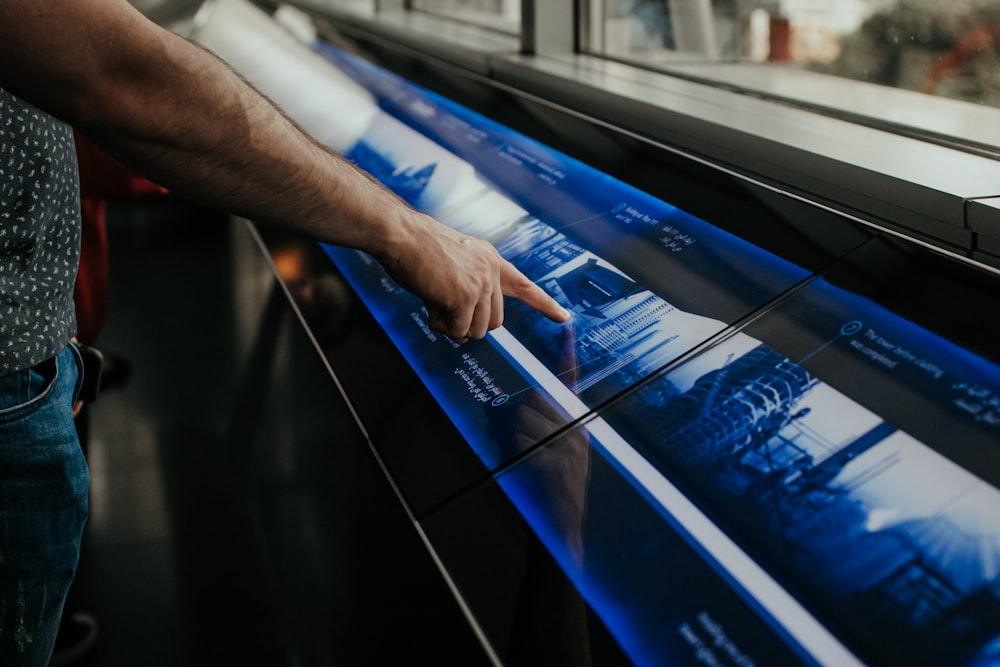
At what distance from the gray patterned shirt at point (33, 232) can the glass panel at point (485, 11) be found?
166 centimetres

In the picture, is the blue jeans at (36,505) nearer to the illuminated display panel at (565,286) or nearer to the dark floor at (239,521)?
the illuminated display panel at (565,286)

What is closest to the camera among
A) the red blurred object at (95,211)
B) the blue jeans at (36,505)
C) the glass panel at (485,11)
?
the blue jeans at (36,505)

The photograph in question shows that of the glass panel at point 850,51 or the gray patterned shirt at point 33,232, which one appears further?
the glass panel at point 850,51

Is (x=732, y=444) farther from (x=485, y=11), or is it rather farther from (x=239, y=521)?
(x=485, y=11)

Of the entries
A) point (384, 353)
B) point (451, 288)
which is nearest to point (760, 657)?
point (451, 288)

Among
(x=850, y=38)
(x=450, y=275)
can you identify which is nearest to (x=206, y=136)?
(x=450, y=275)

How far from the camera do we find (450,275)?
84 cm

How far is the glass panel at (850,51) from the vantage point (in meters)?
1.18

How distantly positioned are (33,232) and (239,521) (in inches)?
48.9

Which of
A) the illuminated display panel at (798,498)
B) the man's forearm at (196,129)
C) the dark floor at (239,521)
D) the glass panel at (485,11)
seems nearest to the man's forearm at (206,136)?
the man's forearm at (196,129)

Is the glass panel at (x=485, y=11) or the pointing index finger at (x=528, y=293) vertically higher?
the glass panel at (x=485, y=11)

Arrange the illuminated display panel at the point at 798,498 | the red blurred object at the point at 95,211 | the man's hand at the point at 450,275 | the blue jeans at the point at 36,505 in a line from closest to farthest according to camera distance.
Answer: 1. the illuminated display panel at the point at 798,498
2. the man's hand at the point at 450,275
3. the blue jeans at the point at 36,505
4. the red blurred object at the point at 95,211

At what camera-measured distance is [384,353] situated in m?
1.11

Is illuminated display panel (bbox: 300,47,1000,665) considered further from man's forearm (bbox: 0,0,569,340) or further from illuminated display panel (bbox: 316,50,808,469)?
man's forearm (bbox: 0,0,569,340)
